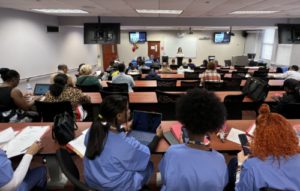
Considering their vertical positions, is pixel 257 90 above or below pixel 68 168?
above

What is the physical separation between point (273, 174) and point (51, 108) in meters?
2.48

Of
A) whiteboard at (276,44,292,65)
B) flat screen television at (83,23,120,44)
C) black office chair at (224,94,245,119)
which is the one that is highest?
flat screen television at (83,23,120,44)

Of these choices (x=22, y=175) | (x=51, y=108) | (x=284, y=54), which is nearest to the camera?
(x=22, y=175)

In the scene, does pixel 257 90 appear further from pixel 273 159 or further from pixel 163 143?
pixel 273 159

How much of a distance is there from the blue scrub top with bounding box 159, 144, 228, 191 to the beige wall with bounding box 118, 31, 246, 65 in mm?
13000

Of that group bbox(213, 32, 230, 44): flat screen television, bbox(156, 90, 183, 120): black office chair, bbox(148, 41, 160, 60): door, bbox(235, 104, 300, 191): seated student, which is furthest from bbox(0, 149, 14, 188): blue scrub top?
bbox(213, 32, 230, 44): flat screen television

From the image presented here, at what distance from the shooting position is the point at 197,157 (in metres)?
1.24

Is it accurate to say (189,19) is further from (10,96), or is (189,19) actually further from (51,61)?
(10,96)

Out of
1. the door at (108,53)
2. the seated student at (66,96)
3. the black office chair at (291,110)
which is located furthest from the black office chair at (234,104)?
the door at (108,53)

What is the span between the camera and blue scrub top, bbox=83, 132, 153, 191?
4.57 ft

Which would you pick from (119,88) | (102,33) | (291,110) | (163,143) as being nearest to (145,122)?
(163,143)

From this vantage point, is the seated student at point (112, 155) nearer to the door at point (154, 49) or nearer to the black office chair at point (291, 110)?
the black office chair at point (291, 110)

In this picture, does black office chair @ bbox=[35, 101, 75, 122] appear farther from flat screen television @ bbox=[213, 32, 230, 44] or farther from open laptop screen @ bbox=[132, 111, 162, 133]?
flat screen television @ bbox=[213, 32, 230, 44]

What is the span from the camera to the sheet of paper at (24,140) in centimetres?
171
